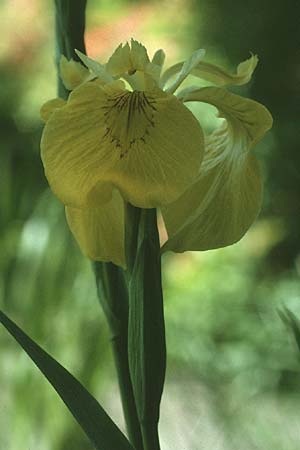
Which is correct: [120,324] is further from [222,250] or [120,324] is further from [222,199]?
[222,250]

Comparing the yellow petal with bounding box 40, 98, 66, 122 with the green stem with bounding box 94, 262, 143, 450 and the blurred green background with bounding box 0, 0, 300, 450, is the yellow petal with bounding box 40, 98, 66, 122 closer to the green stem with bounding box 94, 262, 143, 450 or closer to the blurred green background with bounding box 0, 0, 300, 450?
the green stem with bounding box 94, 262, 143, 450

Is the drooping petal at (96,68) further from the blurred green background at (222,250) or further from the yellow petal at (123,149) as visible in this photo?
the blurred green background at (222,250)

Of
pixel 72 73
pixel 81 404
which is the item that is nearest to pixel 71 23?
pixel 72 73

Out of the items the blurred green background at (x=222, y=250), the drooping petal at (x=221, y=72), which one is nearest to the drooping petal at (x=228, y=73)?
the drooping petal at (x=221, y=72)

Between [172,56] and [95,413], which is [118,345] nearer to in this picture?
[95,413]

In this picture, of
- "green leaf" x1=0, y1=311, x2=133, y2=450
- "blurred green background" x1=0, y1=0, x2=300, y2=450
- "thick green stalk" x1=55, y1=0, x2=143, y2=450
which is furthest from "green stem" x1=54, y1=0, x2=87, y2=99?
"blurred green background" x1=0, y1=0, x2=300, y2=450

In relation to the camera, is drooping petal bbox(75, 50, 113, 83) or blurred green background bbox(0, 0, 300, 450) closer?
drooping petal bbox(75, 50, 113, 83)

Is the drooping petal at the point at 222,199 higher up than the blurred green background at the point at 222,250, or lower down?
higher up
